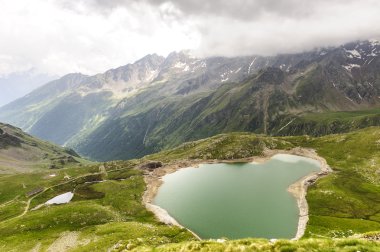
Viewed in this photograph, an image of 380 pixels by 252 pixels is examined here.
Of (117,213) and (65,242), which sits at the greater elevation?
(65,242)

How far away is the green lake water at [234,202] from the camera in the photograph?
379 feet

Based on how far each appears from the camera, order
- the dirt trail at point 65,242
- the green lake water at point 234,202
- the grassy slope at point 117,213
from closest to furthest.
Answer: the dirt trail at point 65,242, the grassy slope at point 117,213, the green lake water at point 234,202

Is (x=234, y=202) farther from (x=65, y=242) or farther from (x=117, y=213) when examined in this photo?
(x=65, y=242)

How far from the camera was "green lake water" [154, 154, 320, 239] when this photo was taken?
4552 inches

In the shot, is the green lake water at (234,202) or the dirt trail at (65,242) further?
the green lake water at (234,202)

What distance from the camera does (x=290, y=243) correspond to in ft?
101

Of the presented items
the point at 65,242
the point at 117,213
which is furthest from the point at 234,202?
the point at 65,242

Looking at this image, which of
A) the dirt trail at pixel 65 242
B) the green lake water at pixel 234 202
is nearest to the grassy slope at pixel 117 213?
the dirt trail at pixel 65 242

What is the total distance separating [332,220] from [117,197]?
93.3m

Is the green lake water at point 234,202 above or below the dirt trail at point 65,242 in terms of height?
below

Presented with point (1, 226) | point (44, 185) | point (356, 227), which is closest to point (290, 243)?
point (356, 227)

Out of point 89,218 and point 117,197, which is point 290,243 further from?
point 117,197

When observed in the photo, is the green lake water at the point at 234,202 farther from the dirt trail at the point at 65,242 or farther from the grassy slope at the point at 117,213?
the dirt trail at the point at 65,242

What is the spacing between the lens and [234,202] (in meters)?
143
